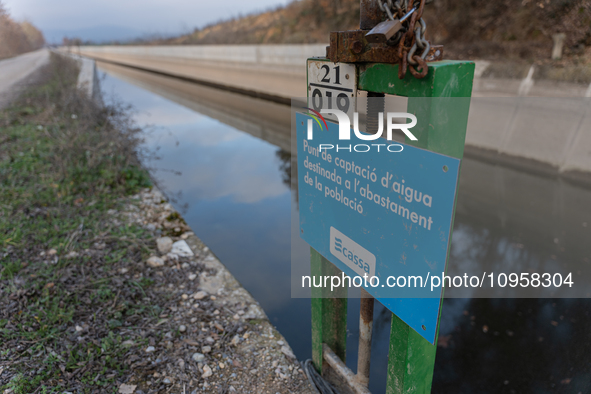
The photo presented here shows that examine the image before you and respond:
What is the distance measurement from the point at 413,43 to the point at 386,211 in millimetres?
623

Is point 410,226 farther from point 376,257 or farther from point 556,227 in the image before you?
point 556,227

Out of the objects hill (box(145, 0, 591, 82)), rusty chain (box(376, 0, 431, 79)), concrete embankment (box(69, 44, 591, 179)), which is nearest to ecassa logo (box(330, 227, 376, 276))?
rusty chain (box(376, 0, 431, 79))

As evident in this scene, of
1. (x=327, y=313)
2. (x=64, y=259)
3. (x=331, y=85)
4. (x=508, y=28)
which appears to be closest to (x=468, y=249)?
(x=327, y=313)

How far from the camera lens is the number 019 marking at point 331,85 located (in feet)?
5.31

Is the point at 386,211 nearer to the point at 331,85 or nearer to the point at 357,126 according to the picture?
the point at 357,126

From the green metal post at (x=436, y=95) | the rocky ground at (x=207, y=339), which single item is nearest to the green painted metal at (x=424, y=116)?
the green metal post at (x=436, y=95)

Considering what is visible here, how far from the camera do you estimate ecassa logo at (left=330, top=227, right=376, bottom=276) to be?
5.55 ft

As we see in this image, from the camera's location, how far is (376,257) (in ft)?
5.36

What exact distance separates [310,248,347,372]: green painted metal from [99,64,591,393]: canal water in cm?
96

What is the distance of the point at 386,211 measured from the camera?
149cm

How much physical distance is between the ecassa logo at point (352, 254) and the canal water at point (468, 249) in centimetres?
176

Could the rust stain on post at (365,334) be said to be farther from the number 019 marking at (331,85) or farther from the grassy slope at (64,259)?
the grassy slope at (64,259)

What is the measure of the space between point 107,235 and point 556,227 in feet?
19.7

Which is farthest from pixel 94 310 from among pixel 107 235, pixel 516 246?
pixel 516 246
